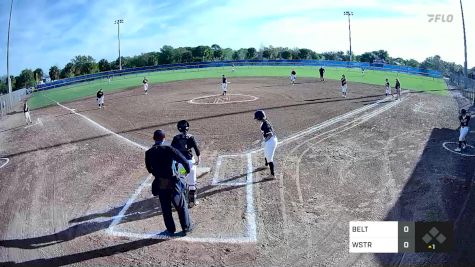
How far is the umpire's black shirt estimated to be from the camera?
751cm

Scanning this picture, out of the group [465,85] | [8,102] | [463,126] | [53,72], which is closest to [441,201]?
[463,126]

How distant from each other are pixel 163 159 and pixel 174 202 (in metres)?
0.91

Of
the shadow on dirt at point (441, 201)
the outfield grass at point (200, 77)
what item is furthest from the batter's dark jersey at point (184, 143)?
the outfield grass at point (200, 77)

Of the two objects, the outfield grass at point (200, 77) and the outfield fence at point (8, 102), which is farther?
the outfield grass at point (200, 77)

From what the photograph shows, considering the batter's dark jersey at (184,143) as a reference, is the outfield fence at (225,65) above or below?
above

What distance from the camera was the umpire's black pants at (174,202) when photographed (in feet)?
25.1

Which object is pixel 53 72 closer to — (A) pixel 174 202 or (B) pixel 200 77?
(B) pixel 200 77

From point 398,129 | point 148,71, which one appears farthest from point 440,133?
point 148,71

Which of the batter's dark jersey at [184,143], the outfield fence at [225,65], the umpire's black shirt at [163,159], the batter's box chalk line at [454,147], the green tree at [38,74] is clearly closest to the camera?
the umpire's black shirt at [163,159]

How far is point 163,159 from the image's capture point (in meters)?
7.54

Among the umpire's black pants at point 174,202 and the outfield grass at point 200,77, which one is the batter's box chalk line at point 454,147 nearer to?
the umpire's black pants at point 174,202

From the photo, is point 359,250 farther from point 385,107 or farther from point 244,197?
point 385,107

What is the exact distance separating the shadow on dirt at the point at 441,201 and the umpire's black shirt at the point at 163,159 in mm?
4286

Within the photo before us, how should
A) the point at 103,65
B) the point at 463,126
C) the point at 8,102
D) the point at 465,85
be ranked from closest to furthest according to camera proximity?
the point at 463,126
the point at 465,85
the point at 8,102
the point at 103,65
